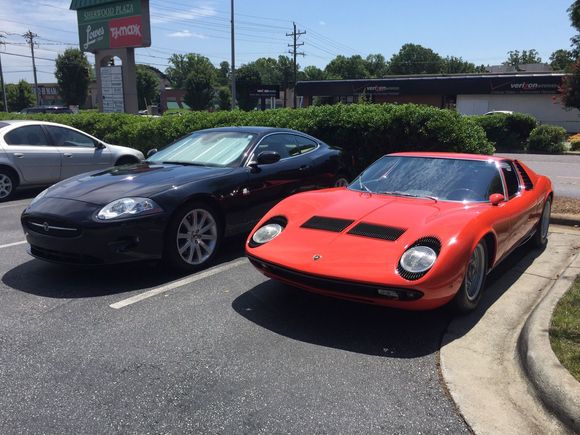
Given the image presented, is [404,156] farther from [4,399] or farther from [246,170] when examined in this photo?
[4,399]

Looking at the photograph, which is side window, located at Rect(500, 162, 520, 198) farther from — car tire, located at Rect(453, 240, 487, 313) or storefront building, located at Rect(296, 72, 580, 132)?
storefront building, located at Rect(296, 72, 580, 132)

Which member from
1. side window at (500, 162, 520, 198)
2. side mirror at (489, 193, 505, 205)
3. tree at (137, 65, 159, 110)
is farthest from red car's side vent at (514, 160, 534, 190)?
tree at (137, 65, 159, 110)

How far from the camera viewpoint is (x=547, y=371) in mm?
2943

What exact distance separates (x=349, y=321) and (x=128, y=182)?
2656 mm

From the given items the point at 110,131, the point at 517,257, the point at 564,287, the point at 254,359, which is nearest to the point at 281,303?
Result: the point at 254,359

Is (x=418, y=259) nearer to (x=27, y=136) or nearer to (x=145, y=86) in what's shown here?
(x=27, y=136)

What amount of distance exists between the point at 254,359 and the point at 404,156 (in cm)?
295

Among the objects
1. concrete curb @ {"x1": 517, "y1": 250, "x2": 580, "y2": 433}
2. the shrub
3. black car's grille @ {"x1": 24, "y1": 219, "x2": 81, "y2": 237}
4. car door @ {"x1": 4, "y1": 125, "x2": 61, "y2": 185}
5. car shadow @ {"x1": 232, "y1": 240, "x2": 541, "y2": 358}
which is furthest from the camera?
the shrub

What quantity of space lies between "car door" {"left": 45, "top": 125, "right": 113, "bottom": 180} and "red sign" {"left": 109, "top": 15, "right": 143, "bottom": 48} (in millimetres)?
10529

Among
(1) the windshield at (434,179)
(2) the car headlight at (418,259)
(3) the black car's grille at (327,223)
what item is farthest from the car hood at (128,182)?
(2) the car headlight at (418,259)

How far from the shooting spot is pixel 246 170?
5.78 m

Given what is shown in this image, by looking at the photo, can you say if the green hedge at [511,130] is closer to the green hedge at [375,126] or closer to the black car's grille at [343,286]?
the green hedge at [375,126]

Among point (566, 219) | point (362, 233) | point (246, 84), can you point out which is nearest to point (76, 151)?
point (362, 233)

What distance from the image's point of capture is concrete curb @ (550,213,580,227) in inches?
289
